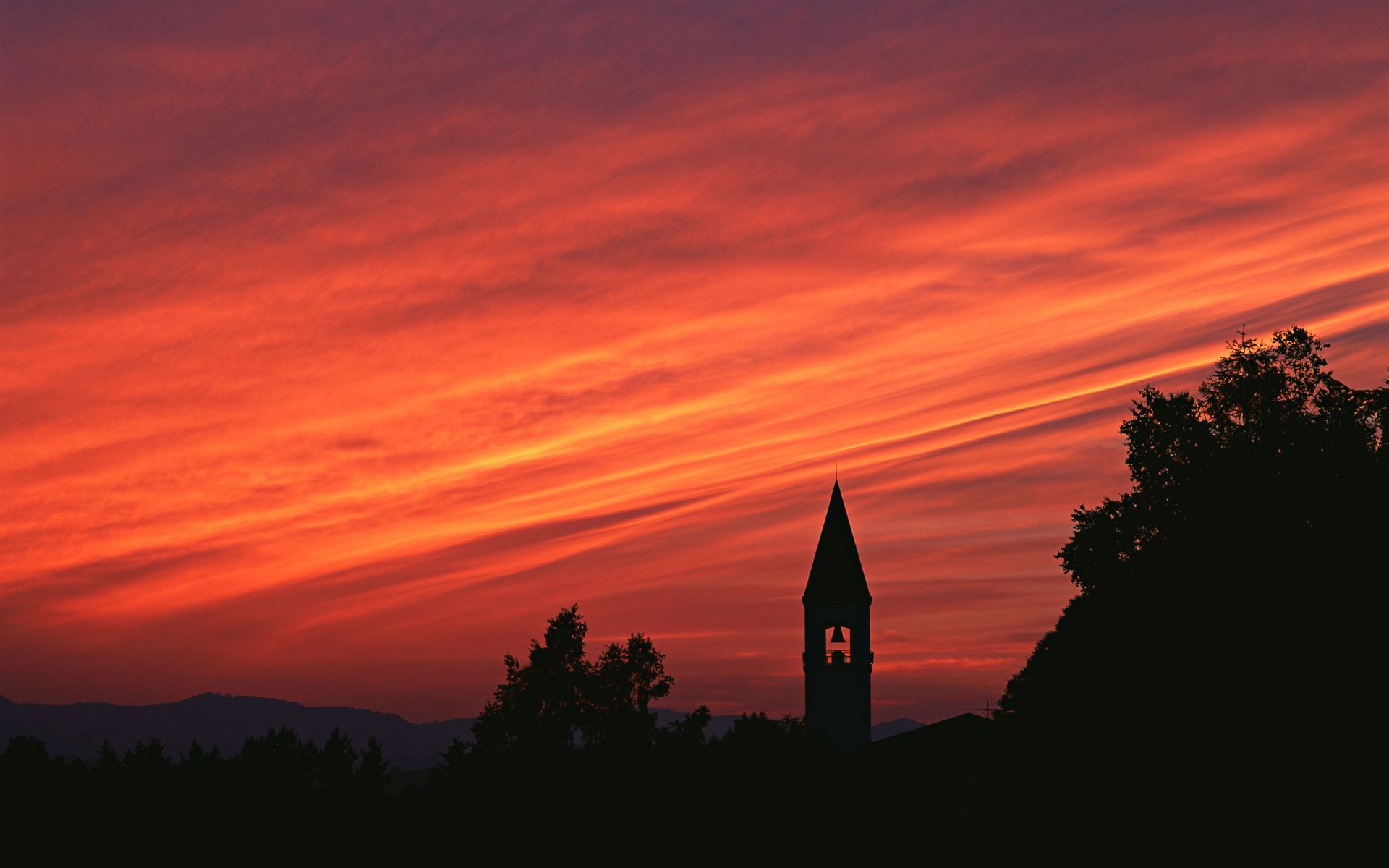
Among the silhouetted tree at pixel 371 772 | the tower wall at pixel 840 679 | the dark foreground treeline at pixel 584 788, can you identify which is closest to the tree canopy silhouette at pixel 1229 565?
the dark foreground treeline at pixel 584 788

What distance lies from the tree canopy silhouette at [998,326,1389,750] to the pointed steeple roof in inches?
838

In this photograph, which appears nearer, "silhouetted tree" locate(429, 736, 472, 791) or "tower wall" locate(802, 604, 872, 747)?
"silhouetted tree" locate(429, 736, 472, 791)

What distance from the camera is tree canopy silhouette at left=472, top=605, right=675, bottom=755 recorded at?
213 ft

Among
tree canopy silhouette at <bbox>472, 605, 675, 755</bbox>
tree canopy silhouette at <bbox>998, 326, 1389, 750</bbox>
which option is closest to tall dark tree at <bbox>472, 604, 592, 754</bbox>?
tree canopy silhouette at <bbox>472, 605, 675, 755</bbox>

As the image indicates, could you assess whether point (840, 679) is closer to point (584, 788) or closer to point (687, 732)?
point (687, 732)

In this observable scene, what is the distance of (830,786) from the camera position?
4216 cm

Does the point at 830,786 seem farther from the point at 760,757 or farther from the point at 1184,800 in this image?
the point at 1184,800

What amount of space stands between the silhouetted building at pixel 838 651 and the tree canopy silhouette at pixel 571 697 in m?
7.21

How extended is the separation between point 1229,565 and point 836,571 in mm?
37413

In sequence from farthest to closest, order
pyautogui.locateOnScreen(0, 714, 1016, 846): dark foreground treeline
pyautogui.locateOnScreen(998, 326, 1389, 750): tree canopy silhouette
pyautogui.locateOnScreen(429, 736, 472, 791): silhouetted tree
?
pyautogui.locateOnScreen(429, 736, 472, 791): silhouetted tree → pyautogui.locateOnScreen(0, 714, 1016, 846): dark foreground treeline → pyautogui.locateOnScreen(998, 326, 1389, 750): tree canopy silhouette

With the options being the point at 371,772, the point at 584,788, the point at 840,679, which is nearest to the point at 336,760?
the point at 371,772

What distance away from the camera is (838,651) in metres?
68.2

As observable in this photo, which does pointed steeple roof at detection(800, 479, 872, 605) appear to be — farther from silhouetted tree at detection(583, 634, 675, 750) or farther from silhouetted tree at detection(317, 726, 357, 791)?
silhouetted tree at detection(317, 726, 357, 791)

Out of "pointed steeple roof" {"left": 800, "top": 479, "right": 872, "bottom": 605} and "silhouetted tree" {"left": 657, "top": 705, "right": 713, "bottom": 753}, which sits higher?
"pointed steeple roof" {"left": 800, "top": 479, "right": 872, "bottom": 605}
